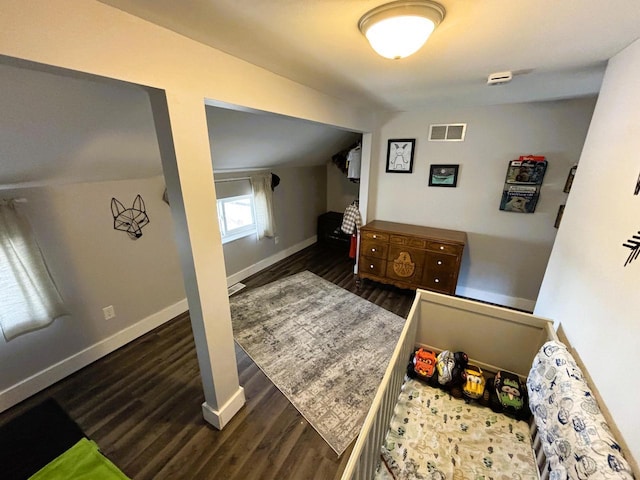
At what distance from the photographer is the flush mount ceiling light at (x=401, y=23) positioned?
2.81 ft

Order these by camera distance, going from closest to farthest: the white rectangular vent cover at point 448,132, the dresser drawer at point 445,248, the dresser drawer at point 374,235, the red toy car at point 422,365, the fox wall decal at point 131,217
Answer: the red toy car at point 422,365
the fox wall decal at point 131,217
the dresser drawer at point 445,248
the white rectangular vent cover at point 448,132
the dresser drawer at point 374,235

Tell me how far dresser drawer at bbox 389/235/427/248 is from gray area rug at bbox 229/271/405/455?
31.3 inches

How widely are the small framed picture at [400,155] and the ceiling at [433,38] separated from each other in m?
1.15

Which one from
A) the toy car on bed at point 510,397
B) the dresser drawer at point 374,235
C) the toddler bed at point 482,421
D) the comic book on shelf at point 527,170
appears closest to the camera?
the toddler bed at point 482,421

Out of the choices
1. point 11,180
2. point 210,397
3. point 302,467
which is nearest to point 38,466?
point 210,397

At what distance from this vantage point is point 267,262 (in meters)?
3.96

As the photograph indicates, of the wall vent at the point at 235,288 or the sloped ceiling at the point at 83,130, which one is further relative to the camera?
the wall vent at the point at 235,288

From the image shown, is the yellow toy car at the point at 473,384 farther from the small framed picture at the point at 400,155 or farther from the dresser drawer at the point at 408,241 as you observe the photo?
the small framed picture at the point at 400,155

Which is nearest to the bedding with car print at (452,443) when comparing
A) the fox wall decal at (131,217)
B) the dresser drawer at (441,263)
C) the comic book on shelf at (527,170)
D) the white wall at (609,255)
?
the white wall at (609,255)

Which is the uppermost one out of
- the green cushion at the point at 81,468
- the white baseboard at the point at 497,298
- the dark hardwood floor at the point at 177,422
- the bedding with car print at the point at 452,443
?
the green cushion at the point at 81,468

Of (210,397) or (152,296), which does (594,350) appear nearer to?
(210,397)

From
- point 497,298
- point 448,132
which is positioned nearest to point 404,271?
point 497,298

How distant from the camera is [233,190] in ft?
10.7

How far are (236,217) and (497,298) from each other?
3.42 metres
